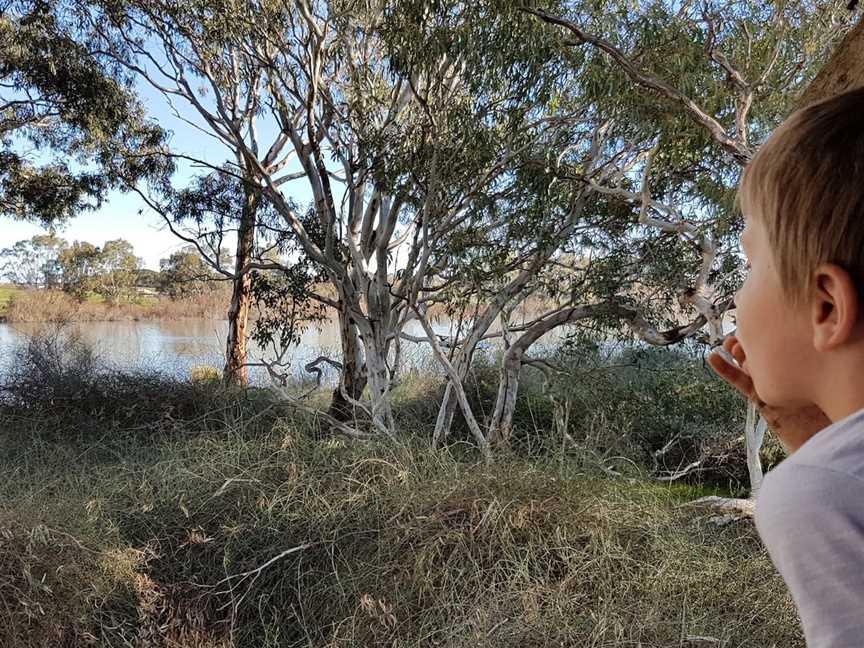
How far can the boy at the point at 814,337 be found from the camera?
329mm

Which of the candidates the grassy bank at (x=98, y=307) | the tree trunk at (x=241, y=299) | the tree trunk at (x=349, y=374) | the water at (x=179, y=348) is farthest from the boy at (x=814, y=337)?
the grassy bank at (x=98, y=307)

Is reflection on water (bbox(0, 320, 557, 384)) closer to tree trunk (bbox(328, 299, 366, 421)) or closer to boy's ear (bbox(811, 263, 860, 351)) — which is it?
tree trunk (bbox(328, 299, 366, 421))

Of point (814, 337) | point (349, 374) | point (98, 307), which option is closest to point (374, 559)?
point (814, 337)

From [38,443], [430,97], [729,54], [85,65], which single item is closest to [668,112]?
[729,54]

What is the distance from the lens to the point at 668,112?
125 inches

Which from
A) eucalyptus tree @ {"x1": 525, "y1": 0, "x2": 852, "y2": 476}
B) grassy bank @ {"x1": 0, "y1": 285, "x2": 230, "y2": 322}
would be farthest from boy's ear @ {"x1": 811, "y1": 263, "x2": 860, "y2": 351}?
grassy bank @ {"x1": 0, "y1": 285, "x2": 230, "y2": 322}

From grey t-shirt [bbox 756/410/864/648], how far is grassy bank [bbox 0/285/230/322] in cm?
826

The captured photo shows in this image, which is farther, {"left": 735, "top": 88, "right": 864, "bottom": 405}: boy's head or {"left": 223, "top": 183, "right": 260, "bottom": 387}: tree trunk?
{"left": 223, "top": 183, "right": 260, "bottom": 387}: tree trunk

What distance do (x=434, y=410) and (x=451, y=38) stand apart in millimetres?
3390

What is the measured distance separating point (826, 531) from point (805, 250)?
17cm

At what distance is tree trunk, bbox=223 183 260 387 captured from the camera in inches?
255

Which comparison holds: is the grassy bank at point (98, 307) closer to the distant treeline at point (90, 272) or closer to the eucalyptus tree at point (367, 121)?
the distant treeline at point (90, 272)

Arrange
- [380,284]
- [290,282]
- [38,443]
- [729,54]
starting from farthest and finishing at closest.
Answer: [290,282] < [380,284] < [38,443] < [729,54]

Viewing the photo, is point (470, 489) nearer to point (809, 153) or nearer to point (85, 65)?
point (809, 153)
